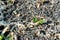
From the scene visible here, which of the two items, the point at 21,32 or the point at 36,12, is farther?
the point at 36,12

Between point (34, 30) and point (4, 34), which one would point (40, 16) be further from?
point (4, 34)

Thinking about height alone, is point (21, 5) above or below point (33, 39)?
above

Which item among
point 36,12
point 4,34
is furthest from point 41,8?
point 4,34

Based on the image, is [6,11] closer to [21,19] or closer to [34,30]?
[21,19]

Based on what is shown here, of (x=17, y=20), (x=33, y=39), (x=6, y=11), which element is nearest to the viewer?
(x=33, y=39)

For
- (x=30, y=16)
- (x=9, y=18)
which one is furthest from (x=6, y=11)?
(x=30, y=16)

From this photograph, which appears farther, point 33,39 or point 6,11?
point 6,11

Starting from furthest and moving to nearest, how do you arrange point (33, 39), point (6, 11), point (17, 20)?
point (6, 11), point (17, 20), point (33, 39)

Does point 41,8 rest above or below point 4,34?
above

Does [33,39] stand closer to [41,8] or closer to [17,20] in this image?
[17,20]
